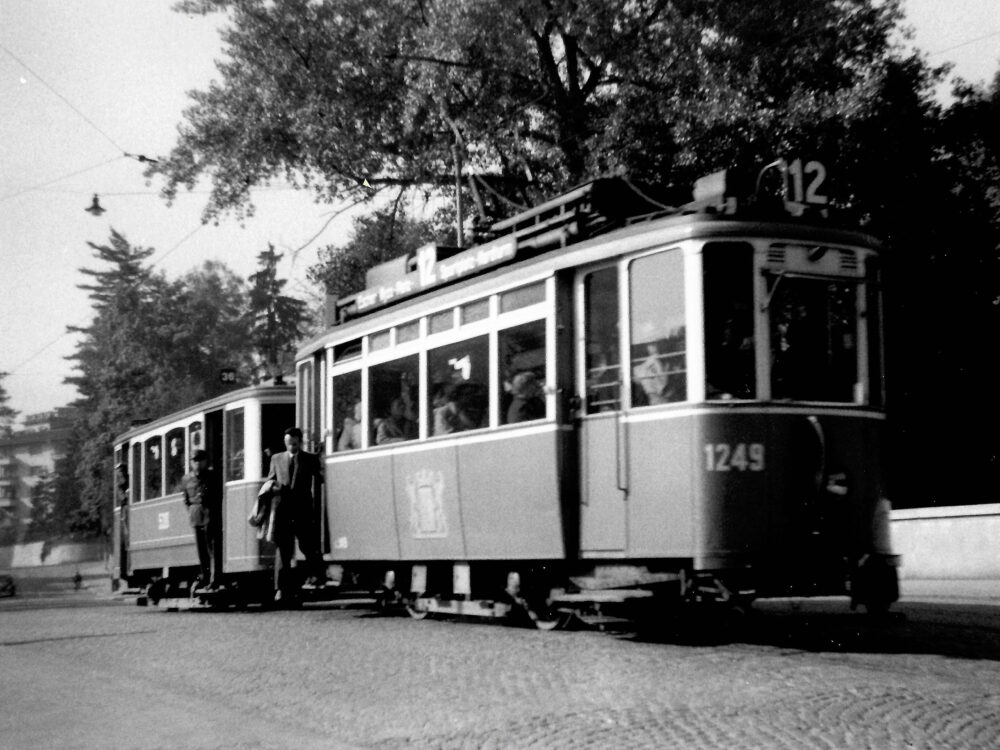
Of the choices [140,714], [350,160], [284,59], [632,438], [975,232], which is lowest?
[140,714]

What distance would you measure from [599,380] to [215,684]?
3.69 m

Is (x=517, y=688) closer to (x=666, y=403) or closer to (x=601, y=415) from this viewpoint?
(x=666, y=403)

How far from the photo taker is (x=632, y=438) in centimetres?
1056

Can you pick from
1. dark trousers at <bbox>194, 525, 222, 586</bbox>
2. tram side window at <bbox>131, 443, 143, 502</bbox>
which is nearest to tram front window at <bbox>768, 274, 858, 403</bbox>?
dark trousers at <bbox>194, 525, 222, 586</bbox>

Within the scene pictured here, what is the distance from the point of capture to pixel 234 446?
18.5 metres

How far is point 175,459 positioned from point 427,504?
8.39 m

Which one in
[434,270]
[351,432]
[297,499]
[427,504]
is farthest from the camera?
[297,499]

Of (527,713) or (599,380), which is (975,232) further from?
(527,713)

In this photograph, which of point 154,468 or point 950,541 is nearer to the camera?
point 950,541

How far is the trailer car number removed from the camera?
998 centimetres

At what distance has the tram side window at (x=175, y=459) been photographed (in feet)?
66.5

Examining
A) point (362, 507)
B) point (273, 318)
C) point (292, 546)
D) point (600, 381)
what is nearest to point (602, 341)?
point (600, 381)

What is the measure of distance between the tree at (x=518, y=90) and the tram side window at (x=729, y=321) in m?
11.0

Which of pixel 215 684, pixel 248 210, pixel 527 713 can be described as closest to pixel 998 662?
pixel 527 713
